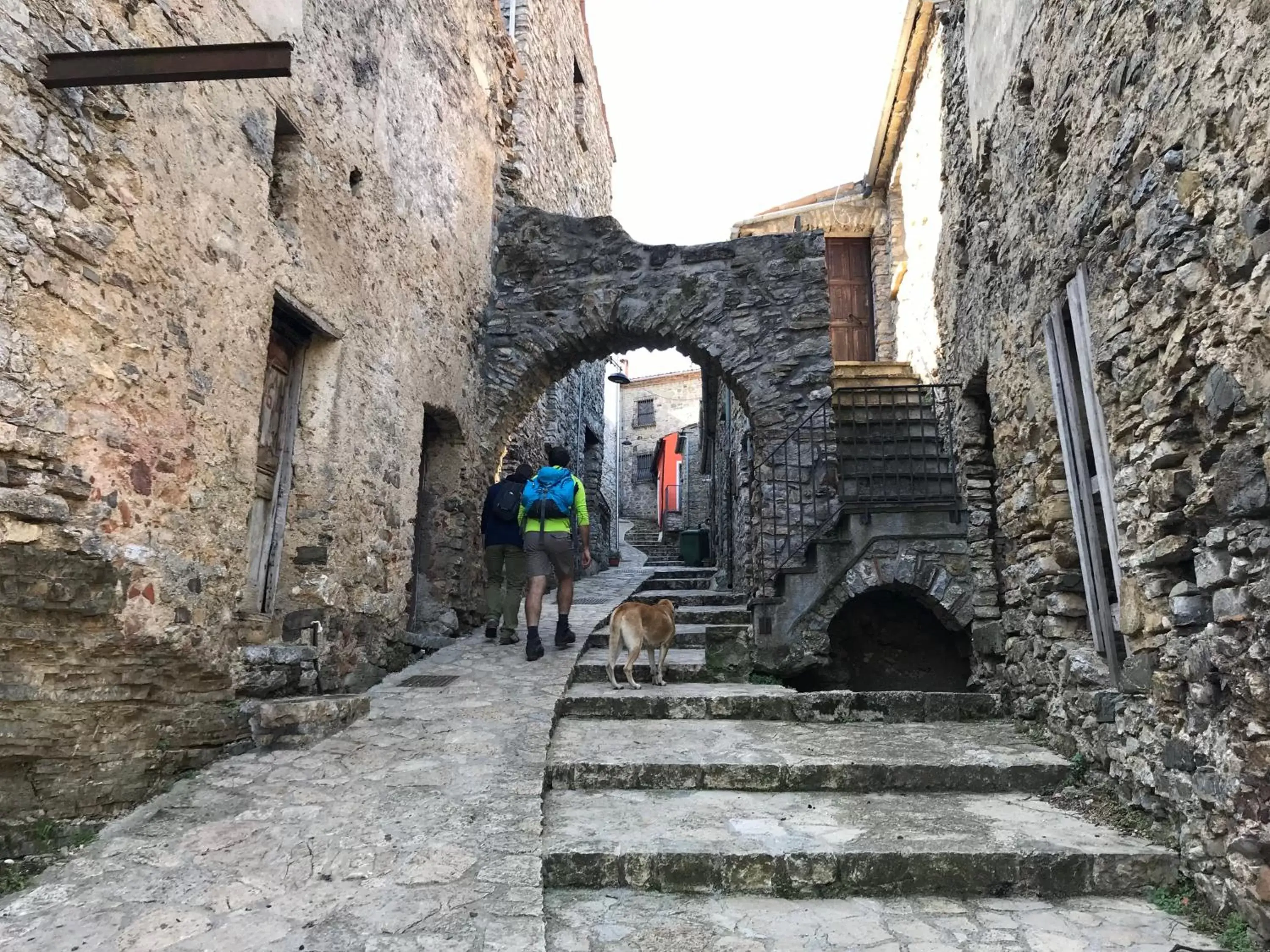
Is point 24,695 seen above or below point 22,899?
above

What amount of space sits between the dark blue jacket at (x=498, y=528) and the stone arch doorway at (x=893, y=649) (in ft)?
9.58

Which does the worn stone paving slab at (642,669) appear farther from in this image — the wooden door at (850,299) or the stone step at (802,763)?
the wooden door at (850,299)

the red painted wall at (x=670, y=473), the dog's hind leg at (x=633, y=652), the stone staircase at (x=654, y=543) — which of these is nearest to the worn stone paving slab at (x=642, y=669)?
the dog's hind leg at (x=633, y=652)

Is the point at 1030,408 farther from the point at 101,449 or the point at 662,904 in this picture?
the point at 101,449

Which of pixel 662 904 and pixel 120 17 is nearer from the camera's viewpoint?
pixel 662 904

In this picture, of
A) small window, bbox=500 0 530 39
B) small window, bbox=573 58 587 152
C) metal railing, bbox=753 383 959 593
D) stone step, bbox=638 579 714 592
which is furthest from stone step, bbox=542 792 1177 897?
small window, bbox=573 58 587 152

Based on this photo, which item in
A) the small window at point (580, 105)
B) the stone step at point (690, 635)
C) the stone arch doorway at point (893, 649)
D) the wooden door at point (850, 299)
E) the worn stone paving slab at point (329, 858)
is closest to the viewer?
the worn stone paving slab at point (329, 858)

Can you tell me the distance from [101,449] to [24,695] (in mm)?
898

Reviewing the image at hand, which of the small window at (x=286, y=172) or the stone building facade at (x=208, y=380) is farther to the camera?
the small window at (x=286, y=172)

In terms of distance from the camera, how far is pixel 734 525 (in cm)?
942

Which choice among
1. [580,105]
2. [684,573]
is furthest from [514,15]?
[684,573]

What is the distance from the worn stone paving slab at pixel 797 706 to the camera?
4609mm

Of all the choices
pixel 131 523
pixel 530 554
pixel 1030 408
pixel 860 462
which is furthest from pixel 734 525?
pixel 131 523

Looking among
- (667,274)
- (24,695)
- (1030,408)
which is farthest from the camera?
(667,274)
